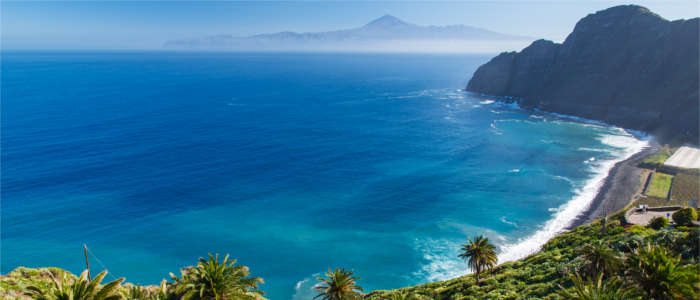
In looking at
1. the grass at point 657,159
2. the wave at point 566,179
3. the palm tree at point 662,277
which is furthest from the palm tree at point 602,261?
the grass at point 657,159

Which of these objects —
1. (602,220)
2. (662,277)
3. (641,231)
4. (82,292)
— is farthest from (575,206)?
(82,292)

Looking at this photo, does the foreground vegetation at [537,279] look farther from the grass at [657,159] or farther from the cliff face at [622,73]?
the cliff face at [622,73]

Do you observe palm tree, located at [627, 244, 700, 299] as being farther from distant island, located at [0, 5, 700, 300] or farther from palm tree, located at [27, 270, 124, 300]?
palm tree, located at [27, 270, 124, 300]

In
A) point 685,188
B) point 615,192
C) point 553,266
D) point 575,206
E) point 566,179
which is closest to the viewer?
point 553,266

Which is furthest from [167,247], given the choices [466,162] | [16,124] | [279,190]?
[16,124]

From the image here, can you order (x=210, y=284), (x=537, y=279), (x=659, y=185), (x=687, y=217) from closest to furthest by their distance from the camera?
(x=210, y=284)
(x=537, y=279)
(x=687, y=217)
(x=659, y=185)

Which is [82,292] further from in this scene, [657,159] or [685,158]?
[685,158]

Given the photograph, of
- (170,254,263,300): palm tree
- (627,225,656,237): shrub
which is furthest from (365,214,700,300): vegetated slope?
(170,254,263,300): palm tree
